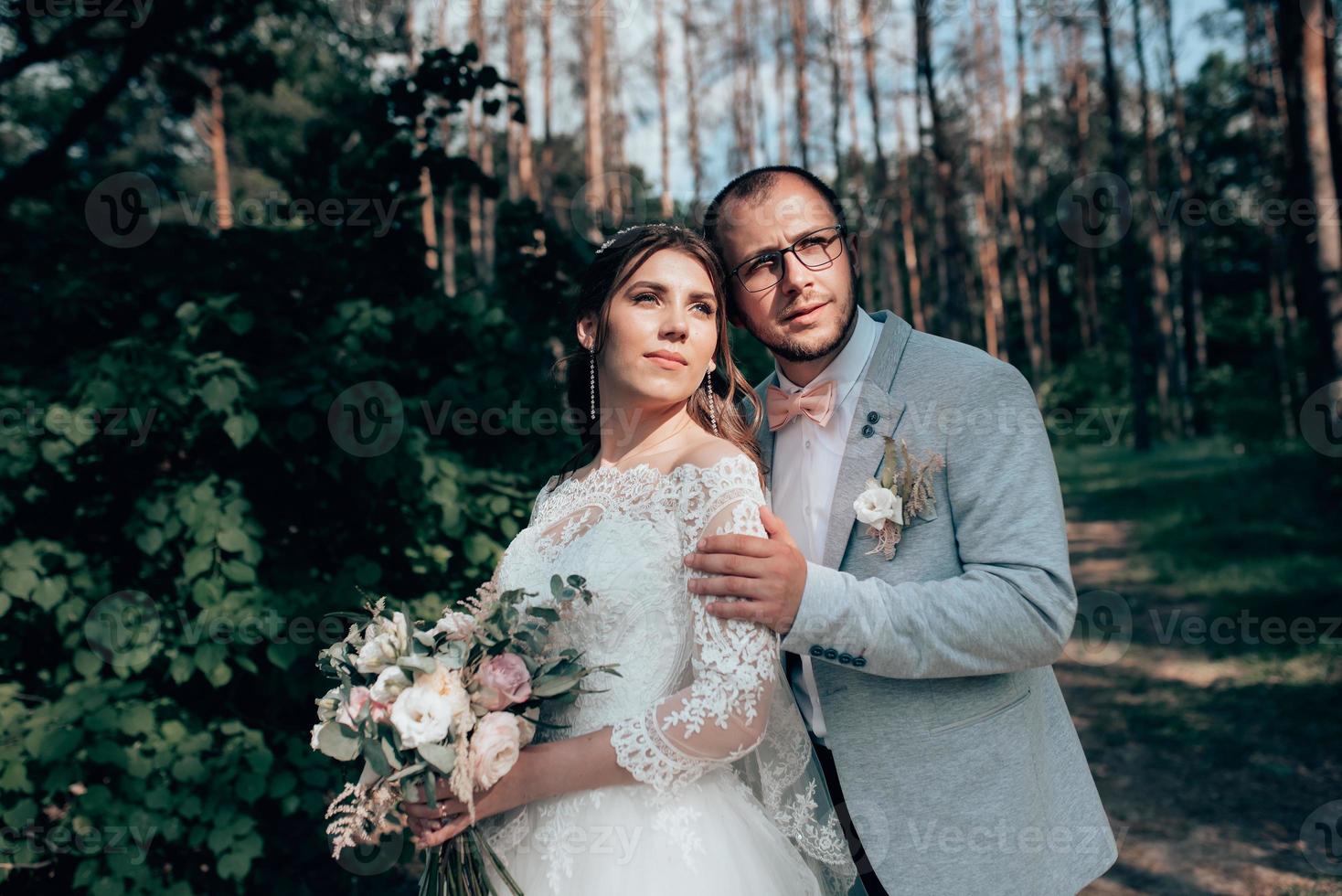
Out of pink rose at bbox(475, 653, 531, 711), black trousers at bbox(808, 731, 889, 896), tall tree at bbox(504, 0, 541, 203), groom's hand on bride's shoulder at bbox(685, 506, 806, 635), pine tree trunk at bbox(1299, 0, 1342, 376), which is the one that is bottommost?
black trousers at bbox(808, 731, 889, 896)

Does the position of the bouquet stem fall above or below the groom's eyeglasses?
below

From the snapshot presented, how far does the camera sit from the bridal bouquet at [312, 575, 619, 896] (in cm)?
177

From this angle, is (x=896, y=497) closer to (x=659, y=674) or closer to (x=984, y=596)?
(x=984, y=596)

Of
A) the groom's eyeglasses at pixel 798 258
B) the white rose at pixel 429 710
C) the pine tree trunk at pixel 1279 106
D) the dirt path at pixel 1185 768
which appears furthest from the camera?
the pine tree trunk at pixel 1279 106

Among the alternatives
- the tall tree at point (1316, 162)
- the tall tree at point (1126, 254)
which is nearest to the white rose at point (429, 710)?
the tall tree at point (1316, 162)

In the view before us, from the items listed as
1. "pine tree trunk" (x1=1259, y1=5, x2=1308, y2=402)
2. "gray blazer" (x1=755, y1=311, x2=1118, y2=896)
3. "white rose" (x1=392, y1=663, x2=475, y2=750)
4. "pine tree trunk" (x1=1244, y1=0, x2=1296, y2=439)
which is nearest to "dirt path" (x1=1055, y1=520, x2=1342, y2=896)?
"gray blazer" (x1=755, y1=311, x2=1118, y2=896)

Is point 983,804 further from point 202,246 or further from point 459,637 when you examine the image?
point 202,246

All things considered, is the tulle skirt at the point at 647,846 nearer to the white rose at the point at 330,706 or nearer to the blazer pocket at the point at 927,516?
the white rose at the point at 330,706

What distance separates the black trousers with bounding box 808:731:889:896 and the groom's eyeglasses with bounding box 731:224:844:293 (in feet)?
3.98

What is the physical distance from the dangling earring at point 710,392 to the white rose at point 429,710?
963 millimetres

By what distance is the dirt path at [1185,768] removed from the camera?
4.35 meters

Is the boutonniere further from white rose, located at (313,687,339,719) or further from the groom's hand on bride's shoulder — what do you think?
white rose, located at (313,687,339,719)

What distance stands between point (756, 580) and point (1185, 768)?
4.94 metres

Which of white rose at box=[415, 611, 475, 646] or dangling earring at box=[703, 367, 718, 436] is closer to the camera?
white rose at box=[415, 611, 475, 646]
